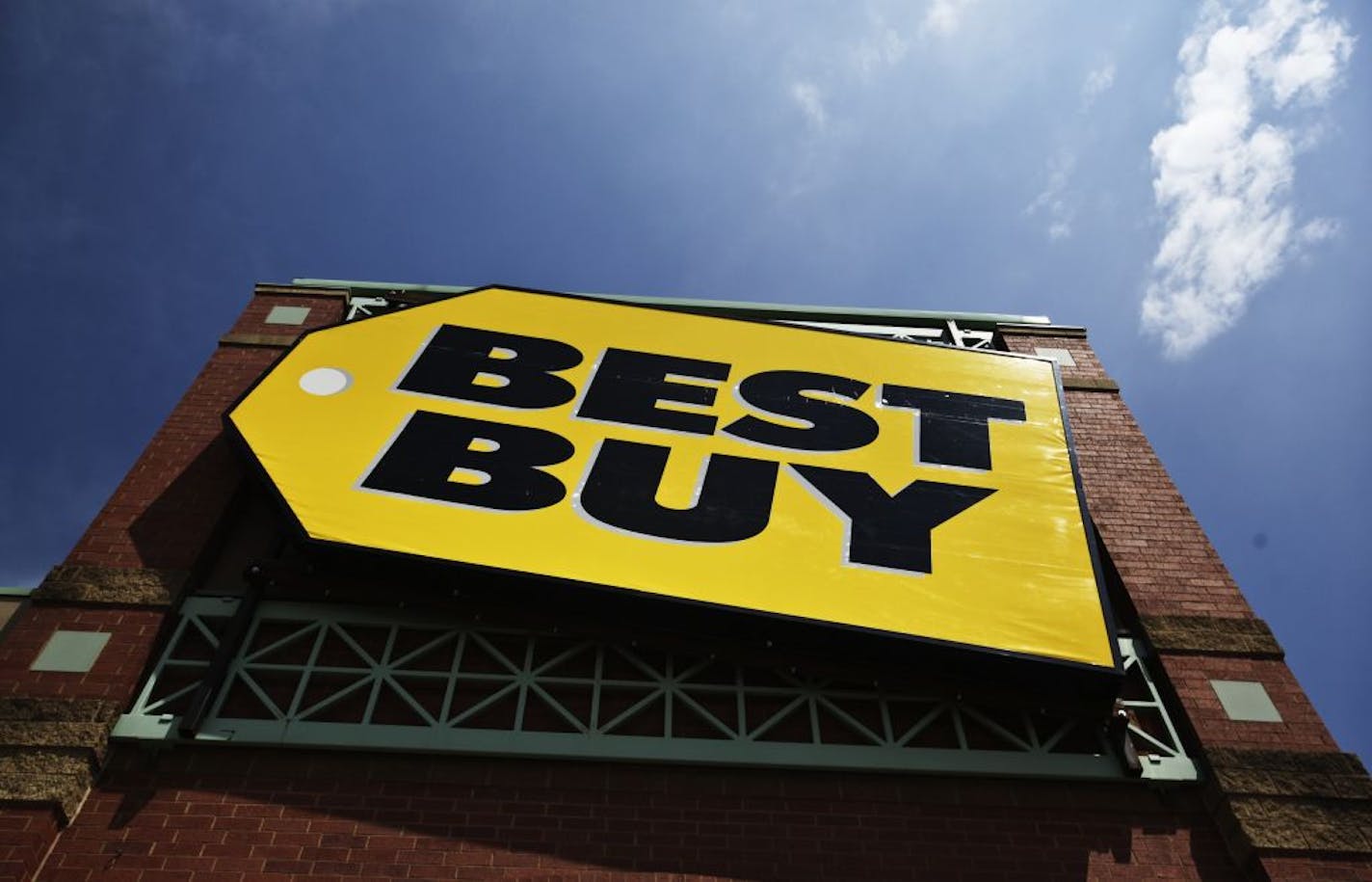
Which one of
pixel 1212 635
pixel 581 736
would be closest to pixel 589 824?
pixel 581 736

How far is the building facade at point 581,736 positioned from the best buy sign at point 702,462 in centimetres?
29

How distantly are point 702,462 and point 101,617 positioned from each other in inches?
211

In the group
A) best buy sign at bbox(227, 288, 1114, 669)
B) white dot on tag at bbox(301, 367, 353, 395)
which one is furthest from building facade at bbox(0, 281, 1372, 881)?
white dot on tag at bbox(301, 367, 353, 395)

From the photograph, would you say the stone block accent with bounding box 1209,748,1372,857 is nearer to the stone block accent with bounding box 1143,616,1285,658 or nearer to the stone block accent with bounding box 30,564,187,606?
the stone block accent with bounding box 1143,616,1285,658

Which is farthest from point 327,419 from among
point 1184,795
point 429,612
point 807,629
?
point 1184,795

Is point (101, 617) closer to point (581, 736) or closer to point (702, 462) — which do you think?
point (581, 736)

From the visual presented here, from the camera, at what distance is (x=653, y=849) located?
6730mm

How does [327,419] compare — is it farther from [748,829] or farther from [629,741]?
[748,829]

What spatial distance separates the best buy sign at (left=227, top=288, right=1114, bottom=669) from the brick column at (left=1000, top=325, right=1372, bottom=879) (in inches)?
32.3

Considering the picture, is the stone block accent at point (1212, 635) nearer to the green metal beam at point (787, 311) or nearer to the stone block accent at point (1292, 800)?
the stone block accent at point (1292, 800)

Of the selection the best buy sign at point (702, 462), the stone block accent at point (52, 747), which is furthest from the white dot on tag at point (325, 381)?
the stone block accent at point (52, 747)

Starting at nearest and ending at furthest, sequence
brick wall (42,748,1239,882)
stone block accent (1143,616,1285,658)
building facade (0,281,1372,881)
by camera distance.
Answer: brick wall (42,748,1239,882) < building facade (0,281,1372,881) < stone block accent (1143,616,1285,658)

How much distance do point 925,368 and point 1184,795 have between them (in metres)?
5.20

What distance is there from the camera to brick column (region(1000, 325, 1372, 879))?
6816 mm
